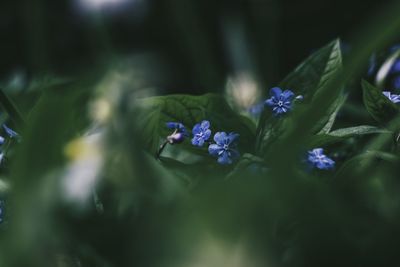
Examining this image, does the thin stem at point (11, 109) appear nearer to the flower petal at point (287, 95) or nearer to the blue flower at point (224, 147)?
the blue flower at point (224, 147)

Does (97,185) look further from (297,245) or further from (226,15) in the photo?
(226,15)

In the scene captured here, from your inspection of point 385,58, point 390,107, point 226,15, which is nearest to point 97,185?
point 390,107

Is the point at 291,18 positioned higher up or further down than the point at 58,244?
further down

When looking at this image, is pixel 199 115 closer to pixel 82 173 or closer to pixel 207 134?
pixel 207 134

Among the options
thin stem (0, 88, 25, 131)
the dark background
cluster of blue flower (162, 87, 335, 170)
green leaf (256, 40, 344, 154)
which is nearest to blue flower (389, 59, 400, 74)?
green leaf (256, 40, 344, 154)

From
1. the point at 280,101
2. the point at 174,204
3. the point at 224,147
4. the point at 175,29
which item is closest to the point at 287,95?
the point at 280,101
